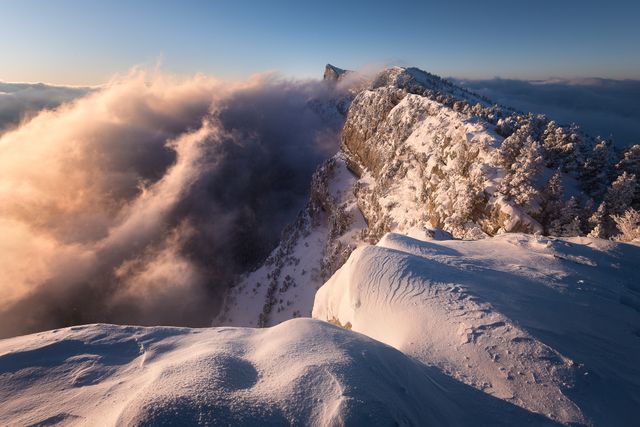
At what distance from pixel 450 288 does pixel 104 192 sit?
156 metres

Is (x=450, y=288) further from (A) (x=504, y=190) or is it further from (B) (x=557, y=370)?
(A) (x=504, y=190)

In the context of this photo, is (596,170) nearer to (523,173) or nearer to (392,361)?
(523,173)

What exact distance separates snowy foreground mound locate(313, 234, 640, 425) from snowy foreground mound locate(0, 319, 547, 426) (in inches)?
43.8

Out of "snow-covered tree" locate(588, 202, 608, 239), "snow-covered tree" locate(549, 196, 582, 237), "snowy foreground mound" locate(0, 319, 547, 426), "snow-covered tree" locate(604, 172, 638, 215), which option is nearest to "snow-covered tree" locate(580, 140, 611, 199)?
"snow-covered tree" locate(604, 172, 638, 215)

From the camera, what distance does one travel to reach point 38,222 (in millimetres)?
103000

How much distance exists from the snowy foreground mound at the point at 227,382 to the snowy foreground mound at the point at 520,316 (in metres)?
1.11

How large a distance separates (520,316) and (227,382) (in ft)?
30.4

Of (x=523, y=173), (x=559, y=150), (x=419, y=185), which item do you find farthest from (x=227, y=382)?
(x=559, y=150)

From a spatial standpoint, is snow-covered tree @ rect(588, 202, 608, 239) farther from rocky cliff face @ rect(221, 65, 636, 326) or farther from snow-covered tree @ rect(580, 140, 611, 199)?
snow-covered tree @ rect(580, 140, 611, 199)

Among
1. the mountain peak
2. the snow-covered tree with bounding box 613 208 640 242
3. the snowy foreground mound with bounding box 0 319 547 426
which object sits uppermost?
the mountain peak

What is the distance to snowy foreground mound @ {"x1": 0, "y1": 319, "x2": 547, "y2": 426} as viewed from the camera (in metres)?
4.24

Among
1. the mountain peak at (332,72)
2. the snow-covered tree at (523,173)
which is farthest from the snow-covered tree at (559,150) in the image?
the mountain peak at (332,72)

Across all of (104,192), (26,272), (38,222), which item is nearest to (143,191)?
(104,192)

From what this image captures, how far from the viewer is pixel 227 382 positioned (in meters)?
Answer: 4.87
